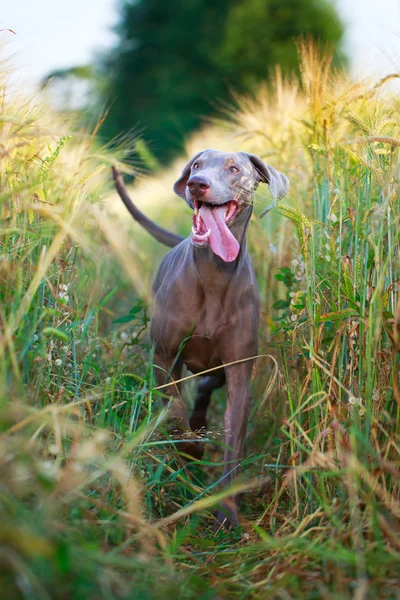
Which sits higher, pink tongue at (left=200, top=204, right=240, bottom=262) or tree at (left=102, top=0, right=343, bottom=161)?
tree at (left=102, top=0, right=343, bottom=161)

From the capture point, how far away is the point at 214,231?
3242 mm

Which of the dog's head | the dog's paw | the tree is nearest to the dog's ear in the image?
the dog's head

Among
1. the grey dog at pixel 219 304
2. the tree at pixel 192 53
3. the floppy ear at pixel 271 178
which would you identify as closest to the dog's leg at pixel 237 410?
the grey dog at pixel 219 304

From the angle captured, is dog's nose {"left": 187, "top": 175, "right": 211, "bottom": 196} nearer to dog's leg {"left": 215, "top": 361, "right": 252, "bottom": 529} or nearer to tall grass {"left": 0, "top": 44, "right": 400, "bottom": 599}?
tall grass {"left": 0, "top": 44, "right": 400, "bottom": 599}

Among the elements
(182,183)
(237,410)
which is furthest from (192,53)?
(237,410)

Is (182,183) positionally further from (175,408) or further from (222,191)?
(175,408)

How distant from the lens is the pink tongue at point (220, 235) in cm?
321

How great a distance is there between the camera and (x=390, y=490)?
2568 millimetres

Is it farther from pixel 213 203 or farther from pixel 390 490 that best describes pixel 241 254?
pixel 390 490

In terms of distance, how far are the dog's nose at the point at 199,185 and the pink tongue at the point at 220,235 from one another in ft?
0.36

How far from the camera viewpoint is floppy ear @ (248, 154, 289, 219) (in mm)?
3441

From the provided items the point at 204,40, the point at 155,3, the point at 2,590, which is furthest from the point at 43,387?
the point at 155,3

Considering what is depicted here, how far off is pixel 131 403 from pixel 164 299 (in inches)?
26.8

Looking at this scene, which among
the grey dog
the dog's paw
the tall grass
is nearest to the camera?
the tall grass
